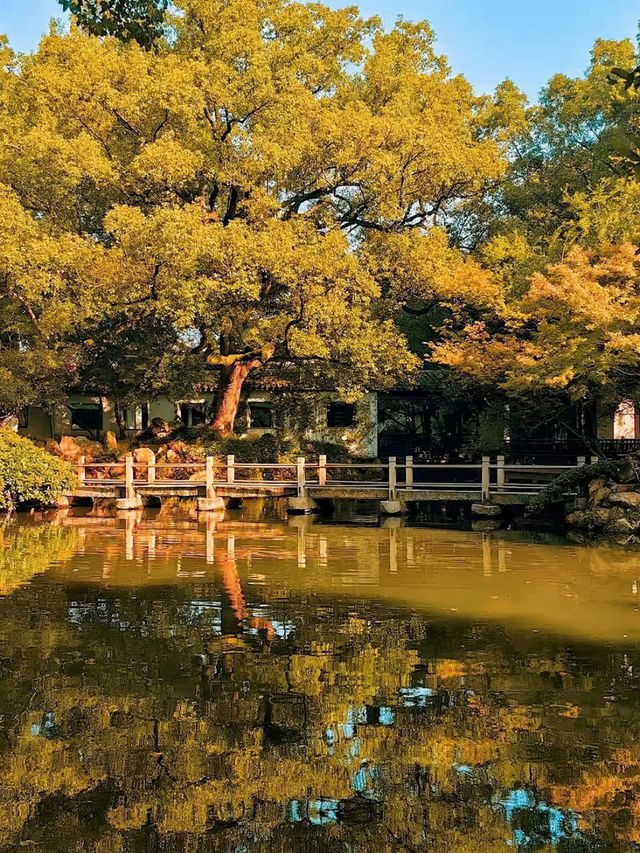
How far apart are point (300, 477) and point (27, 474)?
7.57m

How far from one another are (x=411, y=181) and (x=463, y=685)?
21636 millimetres

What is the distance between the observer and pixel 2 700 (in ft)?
23.3

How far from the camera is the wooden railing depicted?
22828 millimetres

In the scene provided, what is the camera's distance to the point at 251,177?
977 inches

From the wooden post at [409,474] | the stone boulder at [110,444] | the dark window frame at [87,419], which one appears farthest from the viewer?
the dark window frame at [87,419]

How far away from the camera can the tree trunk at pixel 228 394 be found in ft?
94.4

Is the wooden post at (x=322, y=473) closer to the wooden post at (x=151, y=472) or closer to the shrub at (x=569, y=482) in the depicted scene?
the wooden post at (x=151, y=472)

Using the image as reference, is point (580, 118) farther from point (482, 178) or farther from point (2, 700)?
point (2, 700)

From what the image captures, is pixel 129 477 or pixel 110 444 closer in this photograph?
pixel 129 477

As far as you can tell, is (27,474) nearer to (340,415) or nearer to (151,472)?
(151,472)

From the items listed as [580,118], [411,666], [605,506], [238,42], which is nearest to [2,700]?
[411,666]

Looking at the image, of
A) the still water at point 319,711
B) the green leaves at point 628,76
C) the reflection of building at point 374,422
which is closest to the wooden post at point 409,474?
the reflection of building at point 374,422

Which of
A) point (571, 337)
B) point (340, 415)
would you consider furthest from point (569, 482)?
point (340, 415)

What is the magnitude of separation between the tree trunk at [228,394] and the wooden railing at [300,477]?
2.56 meters
